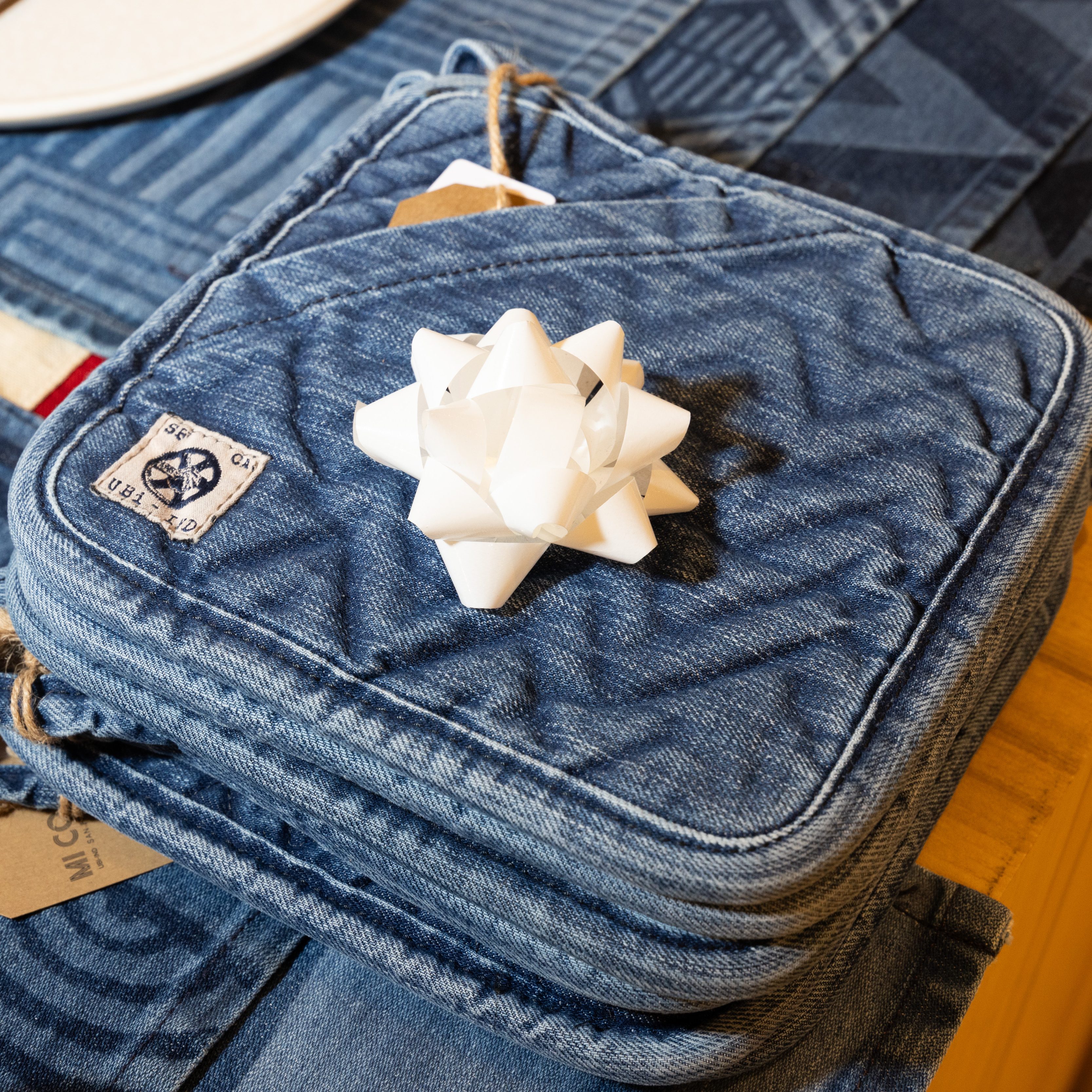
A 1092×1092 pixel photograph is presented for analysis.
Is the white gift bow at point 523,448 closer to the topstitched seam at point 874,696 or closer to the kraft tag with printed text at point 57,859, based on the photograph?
the topstitched seam at point 874,696

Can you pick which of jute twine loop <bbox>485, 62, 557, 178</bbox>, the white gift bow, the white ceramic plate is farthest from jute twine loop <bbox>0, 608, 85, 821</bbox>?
the white ceramic plate

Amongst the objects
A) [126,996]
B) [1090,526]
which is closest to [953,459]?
[1090,526]

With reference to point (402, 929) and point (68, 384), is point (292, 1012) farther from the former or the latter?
point (68, 384)

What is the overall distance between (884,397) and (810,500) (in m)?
0.08

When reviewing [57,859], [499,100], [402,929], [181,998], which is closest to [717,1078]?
[402,929]

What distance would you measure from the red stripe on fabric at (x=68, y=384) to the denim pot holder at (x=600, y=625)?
28 cm

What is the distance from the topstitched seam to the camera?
1.28 ft

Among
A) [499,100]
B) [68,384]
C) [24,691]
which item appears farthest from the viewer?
[68,384]

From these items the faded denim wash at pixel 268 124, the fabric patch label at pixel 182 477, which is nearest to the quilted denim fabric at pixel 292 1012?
the fabric patch label at pixel 182 477

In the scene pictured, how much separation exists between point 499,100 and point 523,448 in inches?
14.7

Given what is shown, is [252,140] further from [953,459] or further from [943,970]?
[943,970]

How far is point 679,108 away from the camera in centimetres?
96

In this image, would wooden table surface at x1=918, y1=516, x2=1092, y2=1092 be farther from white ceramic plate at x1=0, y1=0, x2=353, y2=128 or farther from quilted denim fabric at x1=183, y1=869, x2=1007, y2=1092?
white ceramic plate at x1=0, y1=0, x2=353, y2=128

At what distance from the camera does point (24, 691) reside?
0.53 m
